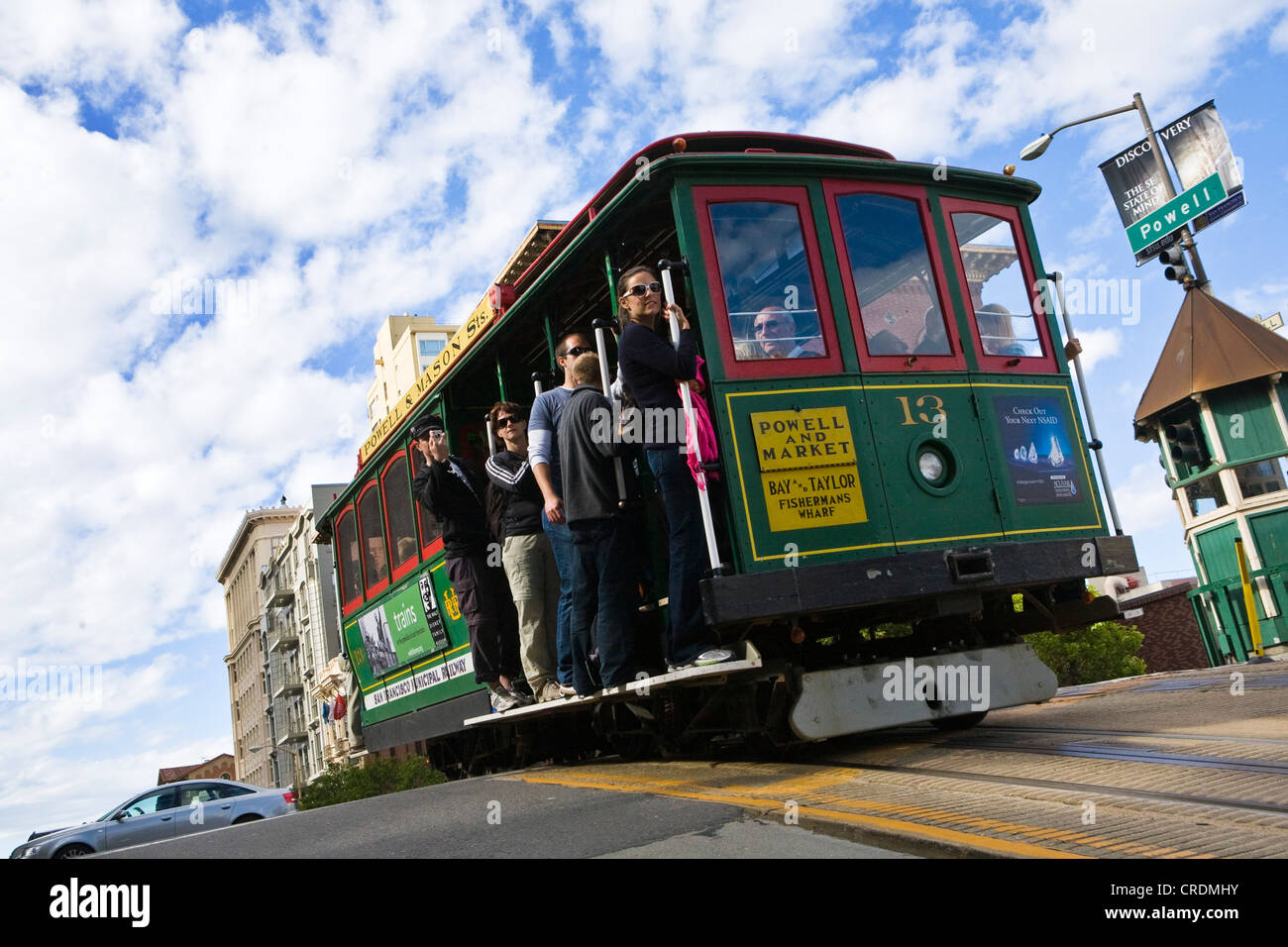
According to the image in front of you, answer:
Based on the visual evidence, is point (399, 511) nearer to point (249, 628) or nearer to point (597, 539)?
point (597, 539)

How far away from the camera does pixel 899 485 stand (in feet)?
20.7

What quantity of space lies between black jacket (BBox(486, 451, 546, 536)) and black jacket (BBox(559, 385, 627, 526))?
107 centimetres

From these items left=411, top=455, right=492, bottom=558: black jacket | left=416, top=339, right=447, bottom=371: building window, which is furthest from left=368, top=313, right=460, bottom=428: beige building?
left=411, top=455, right=492, bottom=558: black jacket

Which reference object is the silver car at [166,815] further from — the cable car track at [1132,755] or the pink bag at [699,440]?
the cable car track at [1132,755]

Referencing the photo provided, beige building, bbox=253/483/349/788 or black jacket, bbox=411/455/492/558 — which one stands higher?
beige building, bbox=253/483/349/788

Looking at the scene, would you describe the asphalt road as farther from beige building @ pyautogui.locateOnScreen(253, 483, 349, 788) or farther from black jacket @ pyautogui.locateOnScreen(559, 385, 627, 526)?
beige building @ pyautogui.locateOnScreen(253, 483, 349, 788)

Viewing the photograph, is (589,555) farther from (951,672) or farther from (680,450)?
(951,672)

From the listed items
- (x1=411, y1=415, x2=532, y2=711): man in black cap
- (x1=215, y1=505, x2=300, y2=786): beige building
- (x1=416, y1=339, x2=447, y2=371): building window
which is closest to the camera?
(x1=411, y1=415, x2=532, y2=711): man in black cap

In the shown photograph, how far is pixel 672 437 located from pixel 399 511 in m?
5.37

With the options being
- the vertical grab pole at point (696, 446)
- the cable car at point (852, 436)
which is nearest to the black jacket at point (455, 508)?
the cable car at point (852, 436)

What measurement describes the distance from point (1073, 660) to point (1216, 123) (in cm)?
1302

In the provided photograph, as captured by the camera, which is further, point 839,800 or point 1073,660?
point 1073,660

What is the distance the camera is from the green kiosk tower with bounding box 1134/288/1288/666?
21.4 m
